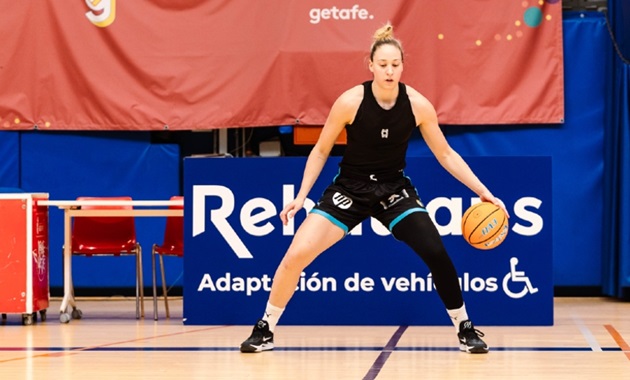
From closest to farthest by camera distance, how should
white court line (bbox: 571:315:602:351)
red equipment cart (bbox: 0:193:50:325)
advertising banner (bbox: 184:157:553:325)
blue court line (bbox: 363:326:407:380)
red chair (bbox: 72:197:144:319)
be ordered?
blue court line (bbox: 363:326:407:380), white court line (bbox: 571:315:602:351), advertising banner (bbox: 184:157:553:325), red equipment cart (bbox: 0:193:50:325), red chair (bbox: 72:197:144:319)

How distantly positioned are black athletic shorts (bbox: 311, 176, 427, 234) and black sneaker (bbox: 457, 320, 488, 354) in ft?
2.29

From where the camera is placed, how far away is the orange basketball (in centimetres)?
667

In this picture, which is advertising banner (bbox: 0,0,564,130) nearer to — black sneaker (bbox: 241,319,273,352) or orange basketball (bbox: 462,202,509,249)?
orange basketball (bbox: 462,202,509,249)

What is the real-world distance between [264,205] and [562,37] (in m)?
4.40

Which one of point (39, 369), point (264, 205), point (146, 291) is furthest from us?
point (146, 291)

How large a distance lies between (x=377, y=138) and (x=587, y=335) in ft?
7.24

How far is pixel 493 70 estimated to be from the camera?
11.2 m

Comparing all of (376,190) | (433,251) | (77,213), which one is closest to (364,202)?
(376,190)

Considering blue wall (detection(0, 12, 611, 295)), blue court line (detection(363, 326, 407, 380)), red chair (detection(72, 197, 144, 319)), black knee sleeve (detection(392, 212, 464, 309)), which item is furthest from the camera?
blue wall (detection(0, 12, 611, 295))

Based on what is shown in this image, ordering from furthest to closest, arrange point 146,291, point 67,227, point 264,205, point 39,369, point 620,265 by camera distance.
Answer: point 146,291, point 620,265, point 67,227, point 264,205, point 39,369

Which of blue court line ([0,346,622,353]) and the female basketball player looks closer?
the female basketball player

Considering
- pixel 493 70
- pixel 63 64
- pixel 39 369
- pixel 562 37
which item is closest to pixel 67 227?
pixel 63 64

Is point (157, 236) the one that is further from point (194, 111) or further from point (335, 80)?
point (335, 80)

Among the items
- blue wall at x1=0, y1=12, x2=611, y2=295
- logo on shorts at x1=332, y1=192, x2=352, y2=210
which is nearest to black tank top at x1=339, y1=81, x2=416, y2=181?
logo on shorts at x1=332, y1=192, x2=352, y2=210
